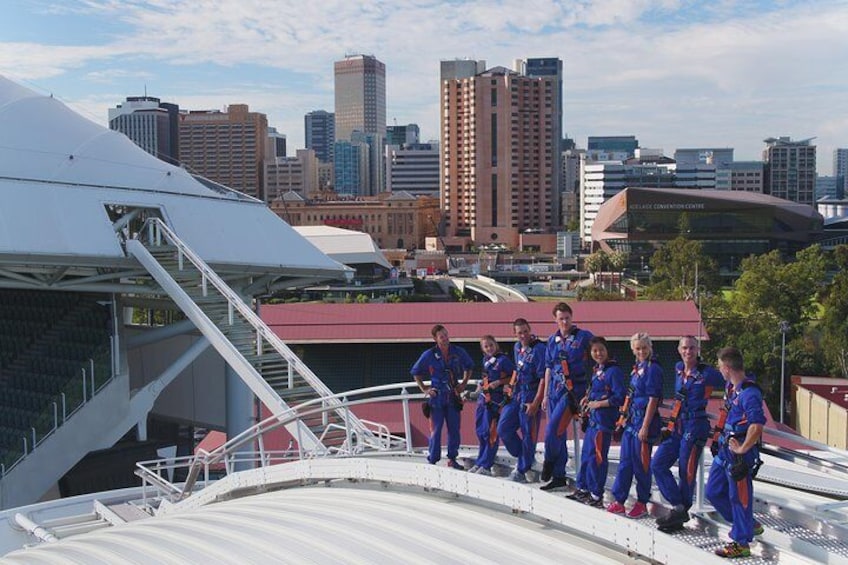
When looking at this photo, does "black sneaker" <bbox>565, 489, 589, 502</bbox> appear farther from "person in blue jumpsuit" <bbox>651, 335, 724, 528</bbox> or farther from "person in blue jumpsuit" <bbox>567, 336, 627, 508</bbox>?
"person in blue jumpsuit" <bbox>651, 335, 724, 528</bbox>

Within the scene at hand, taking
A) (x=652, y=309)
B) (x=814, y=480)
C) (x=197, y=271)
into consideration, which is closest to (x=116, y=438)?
(x=197, y=271)

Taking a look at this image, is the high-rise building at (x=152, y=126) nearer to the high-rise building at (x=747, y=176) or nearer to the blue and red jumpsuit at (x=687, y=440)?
the high-rise building at (x=747, y=176)

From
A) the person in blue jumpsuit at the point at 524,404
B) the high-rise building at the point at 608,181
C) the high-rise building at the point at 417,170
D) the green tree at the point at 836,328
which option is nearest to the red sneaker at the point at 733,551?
the person in blue jumpsuit at the point at 524,404

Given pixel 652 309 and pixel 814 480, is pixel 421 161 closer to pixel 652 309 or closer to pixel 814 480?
pixel 652 309

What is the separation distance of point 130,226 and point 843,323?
87.4ft

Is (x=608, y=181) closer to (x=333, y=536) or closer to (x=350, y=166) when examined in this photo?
(x=350, y=166)

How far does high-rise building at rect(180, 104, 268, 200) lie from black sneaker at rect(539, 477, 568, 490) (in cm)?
13073

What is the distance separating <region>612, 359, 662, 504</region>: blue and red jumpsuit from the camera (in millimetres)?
6805

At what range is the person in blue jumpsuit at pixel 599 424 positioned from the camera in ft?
23.3

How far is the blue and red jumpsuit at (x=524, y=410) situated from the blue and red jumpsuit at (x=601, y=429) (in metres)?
0.76

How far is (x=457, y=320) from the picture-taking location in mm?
27609

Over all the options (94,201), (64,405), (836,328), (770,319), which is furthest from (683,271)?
(64,405)

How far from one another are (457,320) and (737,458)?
2151cm

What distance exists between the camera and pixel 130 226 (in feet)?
59.3
